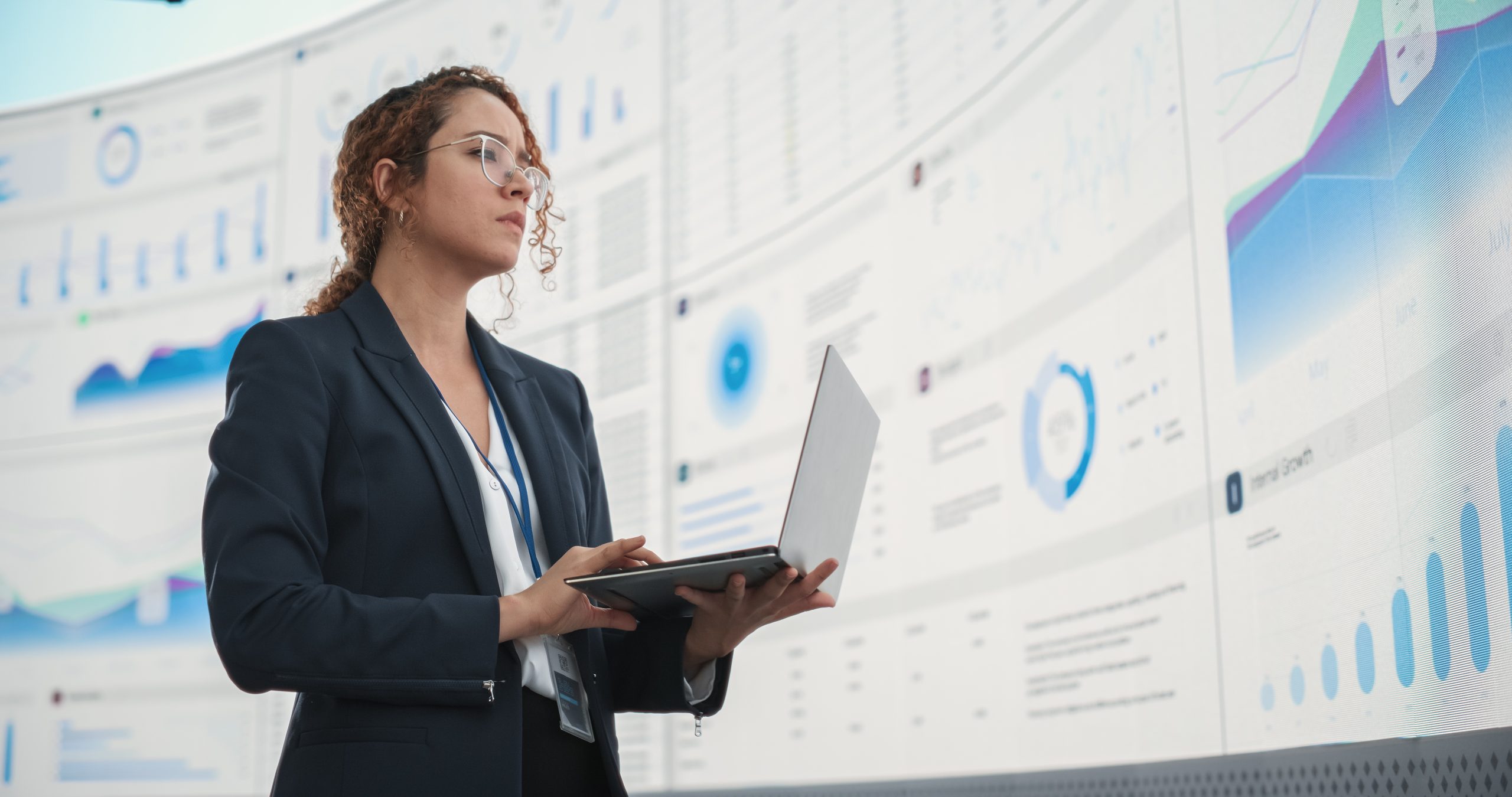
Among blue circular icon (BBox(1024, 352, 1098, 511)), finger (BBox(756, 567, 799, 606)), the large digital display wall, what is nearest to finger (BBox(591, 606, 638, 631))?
finger (BBox(756, 567, 799, 606))

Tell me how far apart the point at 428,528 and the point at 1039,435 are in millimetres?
907

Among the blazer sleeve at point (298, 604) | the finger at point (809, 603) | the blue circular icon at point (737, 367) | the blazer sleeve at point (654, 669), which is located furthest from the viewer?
the blue circular icon at point (737, 367)

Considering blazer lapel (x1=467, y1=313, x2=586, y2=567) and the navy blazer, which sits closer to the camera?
the navy blazer

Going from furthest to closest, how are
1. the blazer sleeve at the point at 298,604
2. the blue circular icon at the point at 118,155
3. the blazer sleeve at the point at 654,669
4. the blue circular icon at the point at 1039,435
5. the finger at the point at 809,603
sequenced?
the blue circular icon at the point at 118,155, the blue circular icon at the point at 1039,435, the blazer sleeve at the point at 654,669, the finger at the point at 809,603, the blazer sleeve at the point at 298,604

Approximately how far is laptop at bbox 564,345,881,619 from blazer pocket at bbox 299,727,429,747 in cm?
14

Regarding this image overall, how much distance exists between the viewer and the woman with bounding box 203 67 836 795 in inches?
32.5

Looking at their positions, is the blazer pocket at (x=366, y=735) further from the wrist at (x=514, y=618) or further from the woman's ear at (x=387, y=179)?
the woman's ear at (x=387, y=179)

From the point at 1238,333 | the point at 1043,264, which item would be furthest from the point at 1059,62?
the point at 1238,333

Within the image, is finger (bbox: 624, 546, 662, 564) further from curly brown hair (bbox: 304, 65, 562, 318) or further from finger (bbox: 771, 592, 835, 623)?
curly brown hair (bbox: 304, 65, 562, 318)

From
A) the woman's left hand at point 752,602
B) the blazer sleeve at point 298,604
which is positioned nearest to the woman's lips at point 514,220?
the blazer sleeve at point 298,604

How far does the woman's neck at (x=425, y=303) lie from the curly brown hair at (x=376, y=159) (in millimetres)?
33

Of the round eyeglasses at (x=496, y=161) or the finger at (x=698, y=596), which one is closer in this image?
the finger at (x=698, y=596)

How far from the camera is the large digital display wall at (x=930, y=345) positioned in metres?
1.06

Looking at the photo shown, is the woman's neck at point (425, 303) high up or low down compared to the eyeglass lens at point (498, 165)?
down
